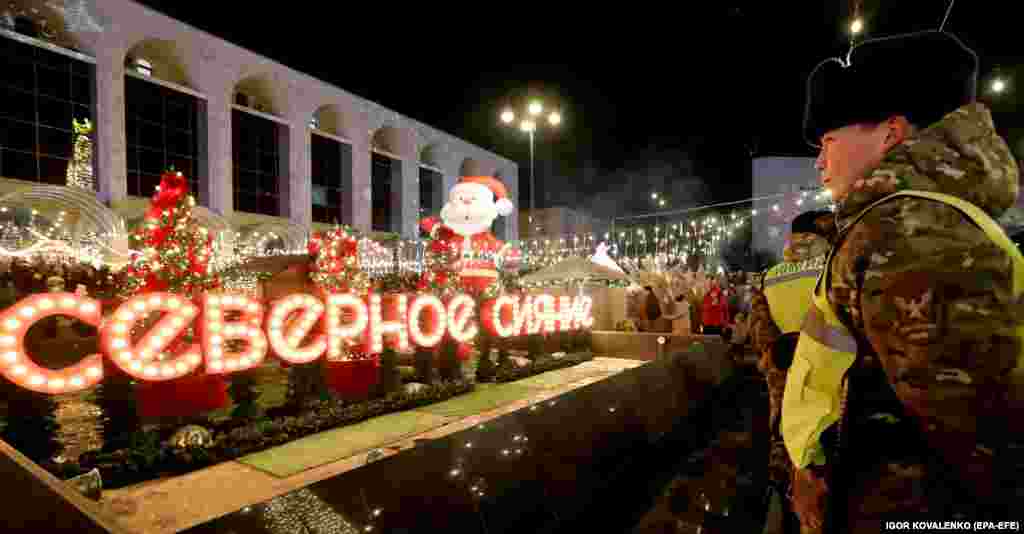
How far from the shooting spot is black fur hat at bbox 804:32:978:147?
137 cm

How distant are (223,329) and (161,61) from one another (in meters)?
24.6

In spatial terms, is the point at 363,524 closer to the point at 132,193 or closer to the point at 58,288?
the point at 58,288

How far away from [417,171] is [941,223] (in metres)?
35.0

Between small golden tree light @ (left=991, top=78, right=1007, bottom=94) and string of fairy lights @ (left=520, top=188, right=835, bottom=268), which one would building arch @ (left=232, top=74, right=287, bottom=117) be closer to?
string of fairy lights @ (left=520, top=188, right=835, bottom=268)

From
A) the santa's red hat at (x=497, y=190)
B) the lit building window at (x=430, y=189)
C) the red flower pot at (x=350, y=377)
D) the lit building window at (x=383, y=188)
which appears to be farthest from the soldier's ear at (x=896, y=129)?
the lit building window at (x=430, y=189)

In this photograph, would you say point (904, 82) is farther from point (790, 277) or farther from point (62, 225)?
point (62, 225)

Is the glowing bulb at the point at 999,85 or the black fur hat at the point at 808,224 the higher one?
the glowing bulb at the point at 999,85

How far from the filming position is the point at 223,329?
5473 millimetres

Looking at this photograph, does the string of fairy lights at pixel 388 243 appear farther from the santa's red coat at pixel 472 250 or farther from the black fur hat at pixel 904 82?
the black fur hat at pixel 904 82

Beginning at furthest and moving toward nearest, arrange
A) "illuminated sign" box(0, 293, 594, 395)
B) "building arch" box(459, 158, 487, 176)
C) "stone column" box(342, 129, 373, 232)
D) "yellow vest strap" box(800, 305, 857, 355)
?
"building arch" box(459, 158, 487, 176) → "stone column" box(342, 129, 373, 232) → "illuminated sign" box(0, 293, 594, 395) → "yellow vest strap" box(800, 305, 857, 355)

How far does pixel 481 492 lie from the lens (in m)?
2.85

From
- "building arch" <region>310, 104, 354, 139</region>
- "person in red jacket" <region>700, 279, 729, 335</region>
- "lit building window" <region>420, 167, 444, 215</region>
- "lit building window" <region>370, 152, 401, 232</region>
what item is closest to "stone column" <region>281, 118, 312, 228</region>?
"building arch" <region>310, 104, 354, 139</region>

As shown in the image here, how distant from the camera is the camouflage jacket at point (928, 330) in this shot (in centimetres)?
101

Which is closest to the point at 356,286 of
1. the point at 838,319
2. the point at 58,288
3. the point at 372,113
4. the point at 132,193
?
the point at 58,288
